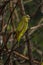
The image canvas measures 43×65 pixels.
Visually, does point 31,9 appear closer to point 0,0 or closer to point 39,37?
point 39,37

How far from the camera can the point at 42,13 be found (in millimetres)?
3309

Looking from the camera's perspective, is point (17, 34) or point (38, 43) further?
point (38, 43)

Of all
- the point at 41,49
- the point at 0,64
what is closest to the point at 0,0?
the point at 0,64

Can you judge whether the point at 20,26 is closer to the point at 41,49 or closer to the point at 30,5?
the point at 41,49

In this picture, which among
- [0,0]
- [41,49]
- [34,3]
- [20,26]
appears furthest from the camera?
[34,3]

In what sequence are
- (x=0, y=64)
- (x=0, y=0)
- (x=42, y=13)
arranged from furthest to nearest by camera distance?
(x=42, y=13)
(x=0, y=0)
(x=0, y=64)

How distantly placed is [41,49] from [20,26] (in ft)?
6.43

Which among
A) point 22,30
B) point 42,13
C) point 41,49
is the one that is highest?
point 22,30

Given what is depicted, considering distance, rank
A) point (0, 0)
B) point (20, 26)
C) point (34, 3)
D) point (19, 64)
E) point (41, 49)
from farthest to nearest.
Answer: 1. point (34, 3)
2. point (41, 49)
3. point (19, 64)
4. point (0, 0)
5. point (20, 26)

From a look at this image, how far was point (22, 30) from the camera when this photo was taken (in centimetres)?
92

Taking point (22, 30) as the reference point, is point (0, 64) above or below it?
below

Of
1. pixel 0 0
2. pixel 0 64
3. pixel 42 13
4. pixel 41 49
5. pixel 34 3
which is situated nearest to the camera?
pixel 0 64

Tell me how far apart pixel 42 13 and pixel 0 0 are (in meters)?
1.99

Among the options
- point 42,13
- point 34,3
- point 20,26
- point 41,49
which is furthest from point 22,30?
point 42,13
